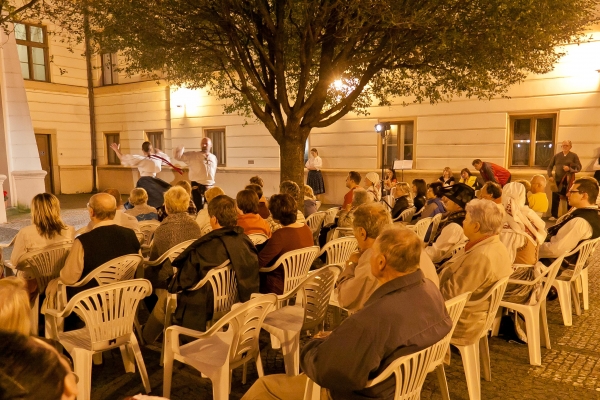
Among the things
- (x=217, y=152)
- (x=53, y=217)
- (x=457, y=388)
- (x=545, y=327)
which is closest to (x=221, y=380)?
(x=457, y=388)

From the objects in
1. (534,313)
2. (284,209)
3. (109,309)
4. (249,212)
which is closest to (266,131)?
(249,212)

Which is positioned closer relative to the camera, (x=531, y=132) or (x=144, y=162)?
(x=144, y=162)

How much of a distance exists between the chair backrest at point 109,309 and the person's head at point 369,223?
5.03ft

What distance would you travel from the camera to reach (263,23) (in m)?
8.23

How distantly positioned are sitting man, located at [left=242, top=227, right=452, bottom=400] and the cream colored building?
28.3 feet

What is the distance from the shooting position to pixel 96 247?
3.75m

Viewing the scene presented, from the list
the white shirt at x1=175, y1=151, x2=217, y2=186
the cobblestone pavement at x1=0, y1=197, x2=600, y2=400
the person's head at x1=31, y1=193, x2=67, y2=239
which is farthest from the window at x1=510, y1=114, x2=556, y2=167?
the person's head at x1=31, y1=193, x2=67, y2=239

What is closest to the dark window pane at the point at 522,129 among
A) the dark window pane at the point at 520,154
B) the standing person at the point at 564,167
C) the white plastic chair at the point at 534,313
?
the dark window pane at the point at 520,154

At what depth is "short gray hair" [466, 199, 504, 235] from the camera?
346cm

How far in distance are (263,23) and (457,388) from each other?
6.58m

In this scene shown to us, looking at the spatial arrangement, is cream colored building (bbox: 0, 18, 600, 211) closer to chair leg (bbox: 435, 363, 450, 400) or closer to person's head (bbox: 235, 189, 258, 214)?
person's head (bbox: 235, 189, 258, 214)

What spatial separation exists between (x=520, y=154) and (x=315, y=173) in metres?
5.90

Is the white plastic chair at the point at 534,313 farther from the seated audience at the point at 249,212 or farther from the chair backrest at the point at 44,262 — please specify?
the chair backrest at the point at 44,262

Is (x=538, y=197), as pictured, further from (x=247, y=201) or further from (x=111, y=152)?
(x=111, y=152)
